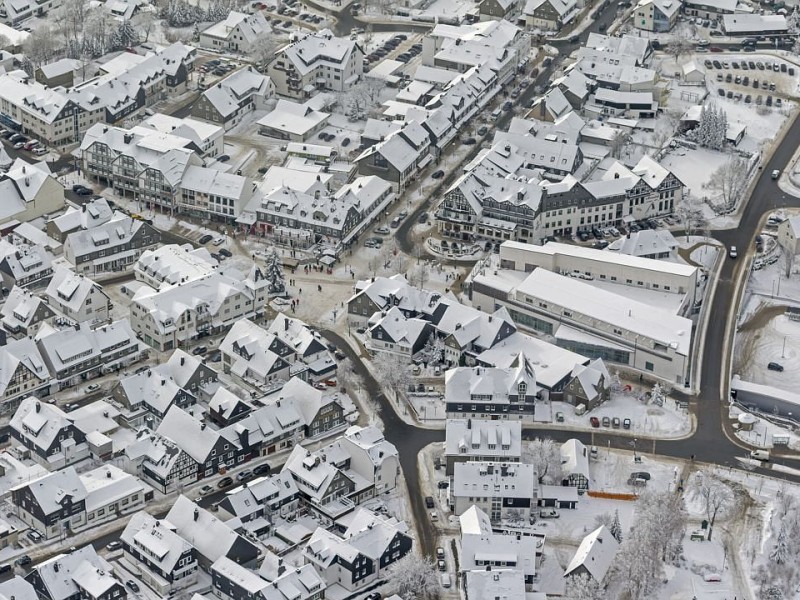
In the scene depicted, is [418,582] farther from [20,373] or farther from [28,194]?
[28,194]

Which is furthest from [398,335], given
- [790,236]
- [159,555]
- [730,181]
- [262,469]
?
[730,181]

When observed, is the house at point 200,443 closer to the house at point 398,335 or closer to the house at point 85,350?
the house at point 85,350

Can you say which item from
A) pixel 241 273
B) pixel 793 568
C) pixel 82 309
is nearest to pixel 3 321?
pixel 82 309

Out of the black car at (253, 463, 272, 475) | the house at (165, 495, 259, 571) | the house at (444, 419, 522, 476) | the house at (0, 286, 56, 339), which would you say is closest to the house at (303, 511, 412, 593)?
the house at (165, 495, 259, 571)

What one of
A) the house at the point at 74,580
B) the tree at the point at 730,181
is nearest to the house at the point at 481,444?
the house at the point at 74,580

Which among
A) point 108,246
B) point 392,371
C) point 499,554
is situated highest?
point 499,554

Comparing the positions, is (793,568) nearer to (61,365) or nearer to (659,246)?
(659,246)
